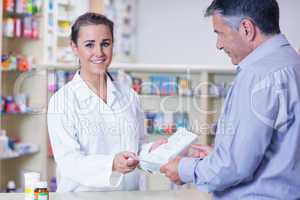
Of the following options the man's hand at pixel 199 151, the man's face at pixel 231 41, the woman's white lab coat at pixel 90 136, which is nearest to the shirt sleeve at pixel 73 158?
the woman's white lab coat at pixel 90 136

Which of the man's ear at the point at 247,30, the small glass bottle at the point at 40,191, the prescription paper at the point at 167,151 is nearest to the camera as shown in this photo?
the man's ear at the point at 247,30

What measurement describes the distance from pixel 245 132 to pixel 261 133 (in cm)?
5

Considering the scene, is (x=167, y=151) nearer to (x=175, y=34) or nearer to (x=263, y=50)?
(x=263, y=50)

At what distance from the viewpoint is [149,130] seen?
15.3 feet

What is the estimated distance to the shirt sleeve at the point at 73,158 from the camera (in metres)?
2.29

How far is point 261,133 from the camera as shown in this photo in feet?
5.22

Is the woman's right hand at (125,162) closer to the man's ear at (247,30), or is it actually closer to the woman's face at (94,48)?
the woman's face at (94,48)

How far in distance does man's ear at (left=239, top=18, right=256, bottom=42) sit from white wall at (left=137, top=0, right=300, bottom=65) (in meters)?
5.10

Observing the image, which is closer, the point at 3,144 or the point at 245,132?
the point at 245,132

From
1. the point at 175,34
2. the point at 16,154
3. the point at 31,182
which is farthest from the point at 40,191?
the point at 175,34

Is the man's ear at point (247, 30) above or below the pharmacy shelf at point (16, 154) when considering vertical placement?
above

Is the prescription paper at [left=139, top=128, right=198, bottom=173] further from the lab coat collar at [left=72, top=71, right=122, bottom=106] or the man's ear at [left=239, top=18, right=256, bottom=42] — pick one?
the man's ear at [left=239, top=18, right=256, bottom=42]

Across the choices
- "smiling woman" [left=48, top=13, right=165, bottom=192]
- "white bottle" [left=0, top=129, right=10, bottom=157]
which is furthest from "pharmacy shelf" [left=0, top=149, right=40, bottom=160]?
"smiling woman" [left=48, top=13, right=165, bottom=192]

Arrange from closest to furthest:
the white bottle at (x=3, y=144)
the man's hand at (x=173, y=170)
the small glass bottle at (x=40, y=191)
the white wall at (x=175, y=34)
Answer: the man's hand at (x=173, y=170)
the small glass bottle at (x=40, y=191)
the white bottle at (x=3, y=144)
the white wall at (x=175, y=34)
